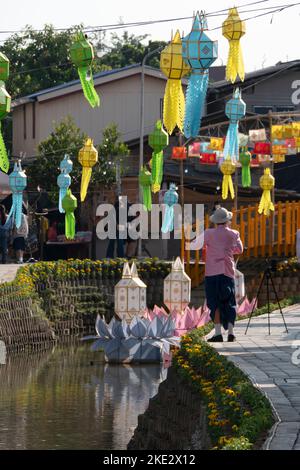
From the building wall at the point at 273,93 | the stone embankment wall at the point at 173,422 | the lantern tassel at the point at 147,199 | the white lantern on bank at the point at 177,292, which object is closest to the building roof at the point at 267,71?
the building wall at the point at 273,93

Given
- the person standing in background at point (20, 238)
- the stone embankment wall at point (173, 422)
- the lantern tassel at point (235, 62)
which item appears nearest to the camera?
the stone embankment wall at point (173, 422)

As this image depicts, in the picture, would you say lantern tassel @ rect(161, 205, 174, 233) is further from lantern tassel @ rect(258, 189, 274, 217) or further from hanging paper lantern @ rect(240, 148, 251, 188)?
lantern tassel @ rect(258, 189, 274, 217)

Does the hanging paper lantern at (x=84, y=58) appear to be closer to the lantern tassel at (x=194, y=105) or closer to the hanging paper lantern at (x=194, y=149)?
the lantern tassel at (x=194, y=105)

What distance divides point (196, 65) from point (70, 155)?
25699mm

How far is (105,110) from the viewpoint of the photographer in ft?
159

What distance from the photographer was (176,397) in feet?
42.6

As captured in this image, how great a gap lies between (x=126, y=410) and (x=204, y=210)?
78.2 feet

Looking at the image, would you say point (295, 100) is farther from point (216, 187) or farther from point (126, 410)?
point (126, 410)

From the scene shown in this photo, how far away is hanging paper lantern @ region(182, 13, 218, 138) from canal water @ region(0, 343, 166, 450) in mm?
3767

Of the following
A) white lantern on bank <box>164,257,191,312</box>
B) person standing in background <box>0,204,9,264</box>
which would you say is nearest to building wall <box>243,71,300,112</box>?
person standing in background <box>0,204,9,264</box>

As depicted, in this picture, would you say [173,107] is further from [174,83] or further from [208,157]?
[208,157]

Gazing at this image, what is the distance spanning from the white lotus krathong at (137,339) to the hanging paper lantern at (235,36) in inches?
202

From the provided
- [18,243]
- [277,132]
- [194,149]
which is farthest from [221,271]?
[18,243]

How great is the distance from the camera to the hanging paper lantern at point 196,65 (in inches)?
682
